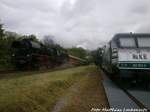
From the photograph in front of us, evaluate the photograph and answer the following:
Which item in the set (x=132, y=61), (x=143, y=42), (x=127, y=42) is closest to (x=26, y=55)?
(x=127, y=42)

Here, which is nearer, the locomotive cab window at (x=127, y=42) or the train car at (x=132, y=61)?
the train car at (x=132, y=61)

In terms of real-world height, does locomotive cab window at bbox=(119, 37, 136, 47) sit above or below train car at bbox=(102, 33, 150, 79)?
A: above

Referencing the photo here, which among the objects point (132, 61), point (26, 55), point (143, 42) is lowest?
point (132, 61)

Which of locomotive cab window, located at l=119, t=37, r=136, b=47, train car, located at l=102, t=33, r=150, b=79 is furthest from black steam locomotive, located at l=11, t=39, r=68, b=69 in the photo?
train car, located at l=102, t=33, r=150, b=79

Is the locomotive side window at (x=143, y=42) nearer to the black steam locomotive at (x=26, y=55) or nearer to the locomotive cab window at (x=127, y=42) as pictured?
the locomotive cab window at (x=127, y=42)

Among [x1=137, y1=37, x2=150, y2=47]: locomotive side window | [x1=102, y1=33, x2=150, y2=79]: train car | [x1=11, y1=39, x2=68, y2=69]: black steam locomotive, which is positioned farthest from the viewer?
[x1=11, y1=39, x2=68, y2=69]: black steam locomotive

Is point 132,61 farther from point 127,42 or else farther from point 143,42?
point 143,42

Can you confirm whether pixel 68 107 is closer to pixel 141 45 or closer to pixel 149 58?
pixel 149 58

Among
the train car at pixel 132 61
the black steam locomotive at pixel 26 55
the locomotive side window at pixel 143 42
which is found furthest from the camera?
the black steam locomotive at pixel 26 55

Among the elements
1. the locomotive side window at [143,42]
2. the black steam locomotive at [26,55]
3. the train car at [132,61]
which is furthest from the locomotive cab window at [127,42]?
the black steam locomotive at [26,55]

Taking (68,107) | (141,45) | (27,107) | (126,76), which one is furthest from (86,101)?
(141,45)

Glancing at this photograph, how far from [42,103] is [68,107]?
827 mm

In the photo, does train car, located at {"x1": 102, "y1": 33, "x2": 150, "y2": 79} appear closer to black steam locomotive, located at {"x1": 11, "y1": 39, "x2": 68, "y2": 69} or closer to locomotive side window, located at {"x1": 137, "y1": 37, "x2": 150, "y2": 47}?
locomotive side window, located at {"x1": 137, "y1": 37, "x2": 150, "y2": 47}

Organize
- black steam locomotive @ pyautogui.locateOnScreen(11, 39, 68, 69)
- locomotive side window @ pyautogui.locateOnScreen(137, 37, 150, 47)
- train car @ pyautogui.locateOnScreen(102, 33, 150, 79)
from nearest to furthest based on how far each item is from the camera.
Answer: train car @ pyautogui.locateOnScreen(102, 33, 150, 79) → locomotive side window @ pyautogui.locateOnScreen(137, 37, 150, 47) → black steam locomotive @ pyautogui.locateOnScreen(11, 39, 68, 69)
